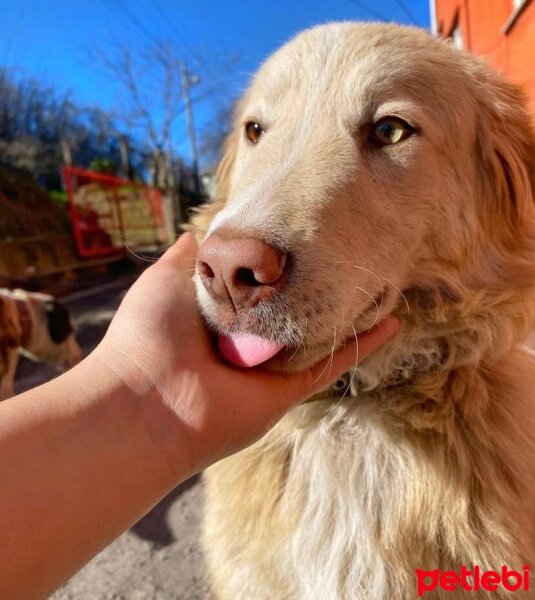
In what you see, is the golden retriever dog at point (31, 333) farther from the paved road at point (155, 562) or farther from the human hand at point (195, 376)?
the human hand at point (195, 376)

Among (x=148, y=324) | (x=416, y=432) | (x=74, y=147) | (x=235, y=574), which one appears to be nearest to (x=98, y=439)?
(x=148, y=324)

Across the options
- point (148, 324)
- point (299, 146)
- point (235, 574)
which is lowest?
point (235, 574)

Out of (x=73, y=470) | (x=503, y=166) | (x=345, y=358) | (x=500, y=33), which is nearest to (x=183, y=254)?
(x=345, y=358)

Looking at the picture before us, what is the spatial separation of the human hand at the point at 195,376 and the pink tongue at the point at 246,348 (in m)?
0.03

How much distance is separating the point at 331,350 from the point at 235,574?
94cm

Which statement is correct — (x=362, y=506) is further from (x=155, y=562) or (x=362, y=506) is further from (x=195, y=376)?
(x=155, y=562)

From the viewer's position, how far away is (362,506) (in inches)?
69.8

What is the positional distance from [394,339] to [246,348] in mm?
623

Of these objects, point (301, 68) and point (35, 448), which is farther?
point (301, 68)

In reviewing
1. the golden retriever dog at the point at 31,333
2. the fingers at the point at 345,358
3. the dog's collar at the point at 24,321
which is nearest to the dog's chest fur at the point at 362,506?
the fingers at the point at 345,358

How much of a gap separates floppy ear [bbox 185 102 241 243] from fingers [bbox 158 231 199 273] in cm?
14

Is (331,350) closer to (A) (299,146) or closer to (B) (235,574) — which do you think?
(A) (299,146)

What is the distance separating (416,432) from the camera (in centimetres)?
178

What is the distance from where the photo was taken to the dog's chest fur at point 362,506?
1669 mm
